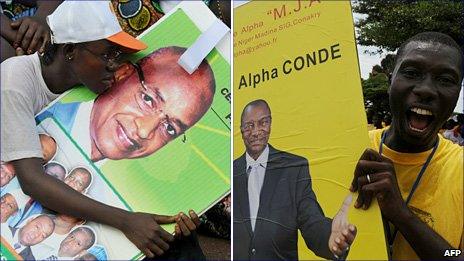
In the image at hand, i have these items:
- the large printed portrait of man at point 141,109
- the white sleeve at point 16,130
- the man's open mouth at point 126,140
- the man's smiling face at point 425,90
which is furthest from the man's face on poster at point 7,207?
the man's smiling face at point 425,90

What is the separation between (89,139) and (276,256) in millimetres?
767

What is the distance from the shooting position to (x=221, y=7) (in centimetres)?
204

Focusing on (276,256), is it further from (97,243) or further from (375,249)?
(97,243)

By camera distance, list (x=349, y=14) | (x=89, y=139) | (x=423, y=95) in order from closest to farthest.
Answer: (x=423, y=95)
(x=349, y=14)
(x=89, y=139)

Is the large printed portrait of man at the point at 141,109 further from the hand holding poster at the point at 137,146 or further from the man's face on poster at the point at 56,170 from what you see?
the man's face on poster at the point at 56,170

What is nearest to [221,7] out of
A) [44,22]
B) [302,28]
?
[302,28]

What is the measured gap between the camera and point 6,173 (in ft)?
6.24

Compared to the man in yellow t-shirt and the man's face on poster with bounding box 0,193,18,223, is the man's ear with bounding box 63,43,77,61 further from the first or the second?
the man in yellow t-shirt

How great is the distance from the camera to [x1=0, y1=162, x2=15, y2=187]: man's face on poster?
1.90 metres

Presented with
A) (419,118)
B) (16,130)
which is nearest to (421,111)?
(419,118)

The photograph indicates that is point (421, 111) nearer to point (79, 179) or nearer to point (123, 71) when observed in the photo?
point (123, 71)

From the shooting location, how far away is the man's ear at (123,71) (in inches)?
77.7

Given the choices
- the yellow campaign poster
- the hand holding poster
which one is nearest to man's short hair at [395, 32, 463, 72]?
the yellow campaign poster

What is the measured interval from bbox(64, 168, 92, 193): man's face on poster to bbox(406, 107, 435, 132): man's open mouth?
3.53 feet
